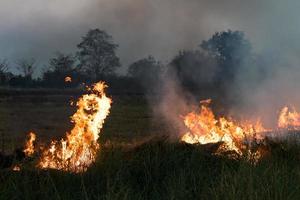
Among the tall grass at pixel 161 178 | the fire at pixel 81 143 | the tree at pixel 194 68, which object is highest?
the tree at pixel 194 68

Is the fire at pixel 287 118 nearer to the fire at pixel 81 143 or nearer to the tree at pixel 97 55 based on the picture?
the fire at pixel 81 143

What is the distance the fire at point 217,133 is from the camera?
34.6 feet

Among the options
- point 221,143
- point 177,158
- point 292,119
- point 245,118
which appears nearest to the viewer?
point 177,158

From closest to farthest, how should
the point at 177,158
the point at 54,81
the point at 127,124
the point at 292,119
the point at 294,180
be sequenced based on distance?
the point at 294,180, the point at 177,158, the point at 292,119, the point at 127,124, the point at 54,81

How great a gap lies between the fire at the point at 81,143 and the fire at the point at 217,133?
2125 mm

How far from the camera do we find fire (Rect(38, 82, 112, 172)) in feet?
27.2

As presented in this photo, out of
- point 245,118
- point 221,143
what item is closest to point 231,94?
point 245,118

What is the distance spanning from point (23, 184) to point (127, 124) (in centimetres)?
1801

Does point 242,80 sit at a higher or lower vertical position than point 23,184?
higher

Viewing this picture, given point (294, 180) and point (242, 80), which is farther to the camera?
point (242, 80)

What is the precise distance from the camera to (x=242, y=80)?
23328 mm

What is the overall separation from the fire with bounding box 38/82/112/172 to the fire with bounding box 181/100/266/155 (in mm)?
2125

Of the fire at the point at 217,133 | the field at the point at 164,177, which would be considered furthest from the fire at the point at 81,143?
the fire at the point at 217,133

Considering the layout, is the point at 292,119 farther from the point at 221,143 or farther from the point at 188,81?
the point at 221,143
